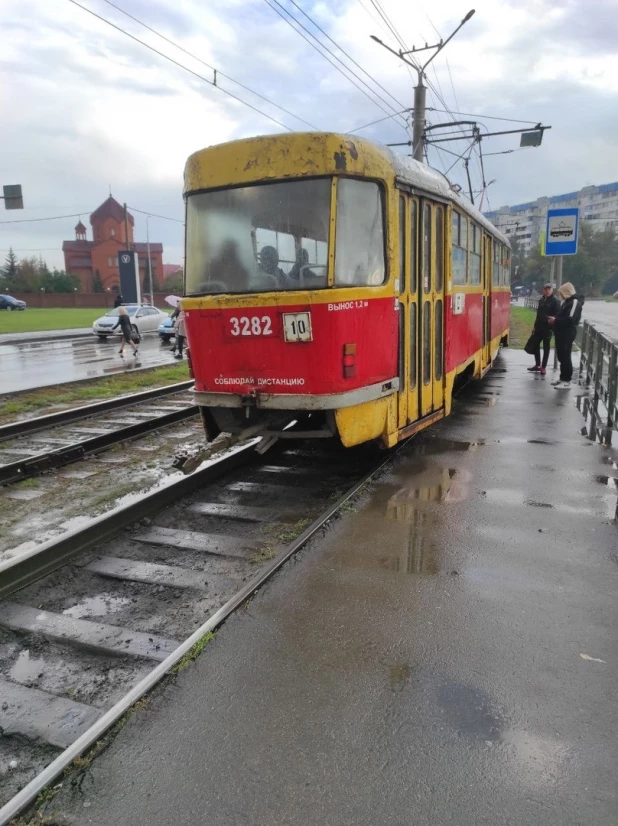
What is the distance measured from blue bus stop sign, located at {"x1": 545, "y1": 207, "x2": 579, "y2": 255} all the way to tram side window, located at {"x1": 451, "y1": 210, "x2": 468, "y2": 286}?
8166 millimetres

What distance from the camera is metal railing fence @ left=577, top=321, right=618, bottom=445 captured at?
9.18m

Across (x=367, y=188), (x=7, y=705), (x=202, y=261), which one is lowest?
(x=7, y=705)

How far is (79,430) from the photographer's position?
373 inches

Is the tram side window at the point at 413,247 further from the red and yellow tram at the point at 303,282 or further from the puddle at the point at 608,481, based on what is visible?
the puddle at the point at 608,481

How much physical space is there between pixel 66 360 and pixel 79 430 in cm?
1089

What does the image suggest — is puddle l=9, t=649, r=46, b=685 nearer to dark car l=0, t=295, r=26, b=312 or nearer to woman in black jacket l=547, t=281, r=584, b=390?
woman in black jacket l=547, t=281, r=584, b=390

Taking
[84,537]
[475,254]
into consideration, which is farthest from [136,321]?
[84,537]

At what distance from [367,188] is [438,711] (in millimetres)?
4334

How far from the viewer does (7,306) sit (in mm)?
64875

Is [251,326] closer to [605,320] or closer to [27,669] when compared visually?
[27,669]

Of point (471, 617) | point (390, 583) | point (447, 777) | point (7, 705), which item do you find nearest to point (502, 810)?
point (447, 777)

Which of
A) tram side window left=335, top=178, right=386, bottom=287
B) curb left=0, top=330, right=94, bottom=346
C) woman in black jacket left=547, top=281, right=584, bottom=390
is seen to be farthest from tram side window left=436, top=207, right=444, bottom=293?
curb left=0, top=330, right=94, bottom=346

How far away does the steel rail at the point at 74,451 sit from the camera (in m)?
7.00

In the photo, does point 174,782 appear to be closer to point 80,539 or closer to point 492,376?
point 80,539
